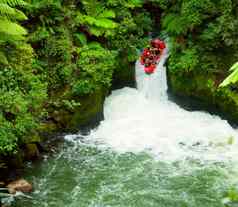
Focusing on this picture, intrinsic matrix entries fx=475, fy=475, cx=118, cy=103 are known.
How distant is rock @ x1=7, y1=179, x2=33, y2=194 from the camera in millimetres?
8466

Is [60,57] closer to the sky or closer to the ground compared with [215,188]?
closer to the sky

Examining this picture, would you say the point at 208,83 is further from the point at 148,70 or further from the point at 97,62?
the point at 97,62

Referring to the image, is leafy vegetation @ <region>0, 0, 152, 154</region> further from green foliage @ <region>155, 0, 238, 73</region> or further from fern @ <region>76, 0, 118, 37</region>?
green foliage @ <region>155, 0, 238, 73</region>

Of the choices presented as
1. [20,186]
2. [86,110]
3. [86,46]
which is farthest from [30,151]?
[86,46]

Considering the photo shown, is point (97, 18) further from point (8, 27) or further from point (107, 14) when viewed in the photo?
point (8, 27)

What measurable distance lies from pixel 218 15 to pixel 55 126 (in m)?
4.93

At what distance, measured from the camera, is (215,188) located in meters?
8.70

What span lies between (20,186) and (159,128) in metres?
4.04

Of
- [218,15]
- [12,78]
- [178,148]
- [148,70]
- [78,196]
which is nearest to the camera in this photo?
[78,196]

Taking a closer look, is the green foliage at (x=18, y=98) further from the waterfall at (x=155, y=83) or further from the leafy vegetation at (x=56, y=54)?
the waterfall at (x=155, y=83)

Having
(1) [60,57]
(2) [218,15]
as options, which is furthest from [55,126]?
(2) [218,15]

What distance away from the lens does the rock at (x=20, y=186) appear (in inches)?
333

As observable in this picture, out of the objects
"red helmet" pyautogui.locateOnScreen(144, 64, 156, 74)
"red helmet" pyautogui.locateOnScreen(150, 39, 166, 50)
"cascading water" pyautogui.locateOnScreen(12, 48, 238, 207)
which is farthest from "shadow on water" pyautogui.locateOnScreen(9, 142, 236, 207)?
"red helmet" pyautogui.locateOnScreen(150, 39, 166, 50)

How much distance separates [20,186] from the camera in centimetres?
859
